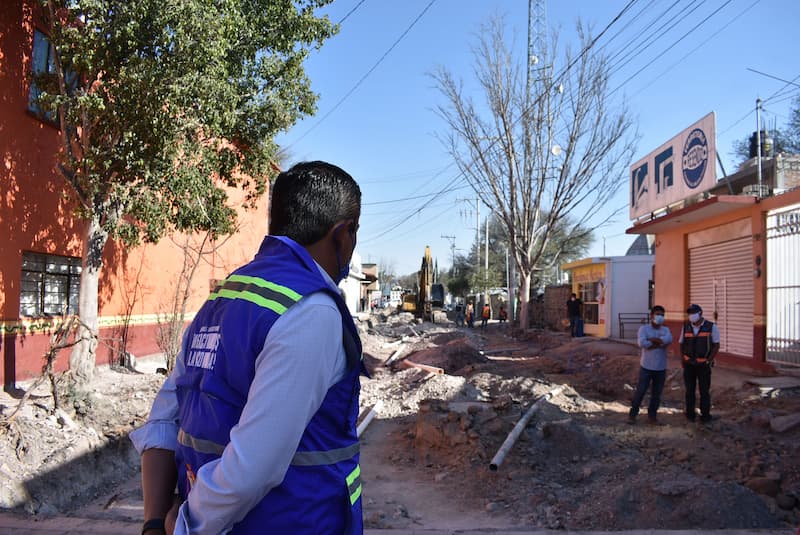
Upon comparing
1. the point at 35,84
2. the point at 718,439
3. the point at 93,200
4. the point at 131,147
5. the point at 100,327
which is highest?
the point at 35,84

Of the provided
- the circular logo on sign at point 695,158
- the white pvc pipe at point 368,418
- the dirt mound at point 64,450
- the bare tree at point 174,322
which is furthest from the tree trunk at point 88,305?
the circular logo on sign at point 695,158

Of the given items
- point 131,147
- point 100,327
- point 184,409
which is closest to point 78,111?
point 131,147

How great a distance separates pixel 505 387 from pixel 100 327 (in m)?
8.04

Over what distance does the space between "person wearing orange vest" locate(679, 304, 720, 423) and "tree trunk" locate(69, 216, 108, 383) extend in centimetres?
867

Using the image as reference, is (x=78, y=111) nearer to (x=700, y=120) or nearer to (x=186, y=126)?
(x=186, y=126)

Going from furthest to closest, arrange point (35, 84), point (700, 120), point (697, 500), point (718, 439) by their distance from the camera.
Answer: point (700, 120) → point (35, 84) → point (718, 439) → point (697, 500)

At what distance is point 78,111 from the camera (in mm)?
8195

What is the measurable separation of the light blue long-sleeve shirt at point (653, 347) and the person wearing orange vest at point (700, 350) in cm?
32

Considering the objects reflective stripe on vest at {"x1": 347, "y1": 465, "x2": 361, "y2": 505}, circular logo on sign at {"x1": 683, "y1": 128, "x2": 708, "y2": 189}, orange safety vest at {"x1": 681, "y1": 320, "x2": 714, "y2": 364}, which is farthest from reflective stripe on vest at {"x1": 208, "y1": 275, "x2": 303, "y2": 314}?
circular logo on sign at {"x1": 683, "y1": 128, "x2": 708, "y2": 189}

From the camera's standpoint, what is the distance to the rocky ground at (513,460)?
5.05 metres

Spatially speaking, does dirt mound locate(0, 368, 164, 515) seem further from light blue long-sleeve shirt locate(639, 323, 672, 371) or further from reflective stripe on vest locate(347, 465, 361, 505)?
light blue long-sleeve shirt locate(639, 323, 672, 371)

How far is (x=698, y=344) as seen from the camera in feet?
28.5

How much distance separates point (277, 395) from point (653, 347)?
28.0 ft

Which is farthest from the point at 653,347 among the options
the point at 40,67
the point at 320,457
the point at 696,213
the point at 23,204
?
the point at 40,67
